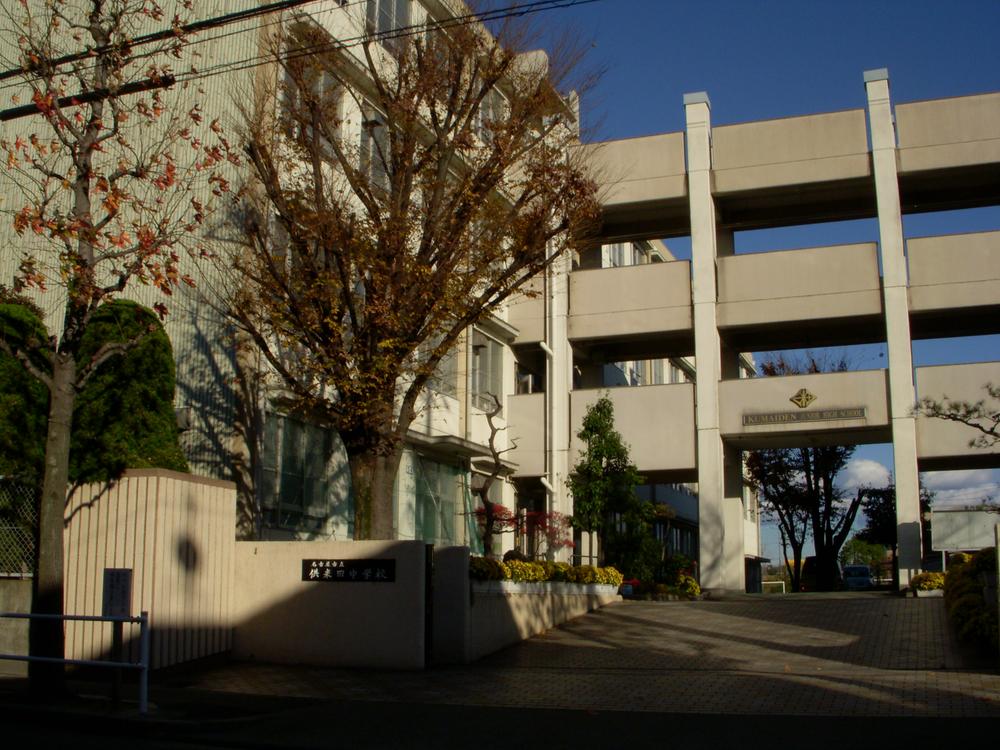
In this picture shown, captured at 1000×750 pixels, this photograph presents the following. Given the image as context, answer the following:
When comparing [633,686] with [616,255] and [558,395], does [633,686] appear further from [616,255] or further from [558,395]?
[616,255]

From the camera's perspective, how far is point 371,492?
16.5 metres

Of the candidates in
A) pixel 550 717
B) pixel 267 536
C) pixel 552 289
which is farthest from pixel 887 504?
pixel 550 717

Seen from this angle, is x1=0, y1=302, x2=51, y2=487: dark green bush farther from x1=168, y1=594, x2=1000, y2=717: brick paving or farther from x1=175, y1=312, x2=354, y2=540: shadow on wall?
x1=175, y1=312, x2=354, y2=540: shadow on wall

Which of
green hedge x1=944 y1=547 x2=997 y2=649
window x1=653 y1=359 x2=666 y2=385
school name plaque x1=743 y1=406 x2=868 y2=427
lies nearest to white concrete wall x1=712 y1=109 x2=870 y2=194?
school name plaque x1=743 y1=406 x2=868 y2=427

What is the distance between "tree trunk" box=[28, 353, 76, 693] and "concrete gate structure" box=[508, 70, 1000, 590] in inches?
675

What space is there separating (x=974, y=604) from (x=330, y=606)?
963cm

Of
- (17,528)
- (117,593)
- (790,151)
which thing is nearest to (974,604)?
(117,593)

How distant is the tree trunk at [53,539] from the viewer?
11.8 m

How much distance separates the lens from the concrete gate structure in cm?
2686

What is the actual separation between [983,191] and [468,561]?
2034 centimetres

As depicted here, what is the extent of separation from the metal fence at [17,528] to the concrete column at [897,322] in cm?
1999

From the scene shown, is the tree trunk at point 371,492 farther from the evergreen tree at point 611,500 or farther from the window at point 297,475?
the evergreen tree at point 611,500

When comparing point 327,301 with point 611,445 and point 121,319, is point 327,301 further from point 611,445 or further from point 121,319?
point 611,445

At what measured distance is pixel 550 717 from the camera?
11.3 meters
